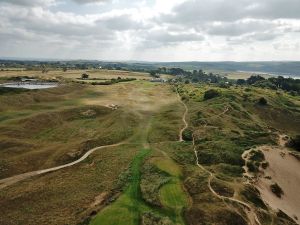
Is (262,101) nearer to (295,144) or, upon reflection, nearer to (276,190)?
(295,144)

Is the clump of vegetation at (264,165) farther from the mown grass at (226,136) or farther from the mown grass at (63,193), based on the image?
the mown grass at (63,193)

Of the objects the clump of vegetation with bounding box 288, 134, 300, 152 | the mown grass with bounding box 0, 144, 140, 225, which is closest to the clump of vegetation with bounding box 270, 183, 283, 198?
the clump of vegetation with bounding box 288, 134, 300, 152

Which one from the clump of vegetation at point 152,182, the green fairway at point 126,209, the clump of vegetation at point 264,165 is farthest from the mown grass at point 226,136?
the green fairway at point 126,209

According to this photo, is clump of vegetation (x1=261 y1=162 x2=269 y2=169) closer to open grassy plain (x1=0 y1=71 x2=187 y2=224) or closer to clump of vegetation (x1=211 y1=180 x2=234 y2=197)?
clump of vegetation (x1=211 y1=180 x2=234 y2=197)

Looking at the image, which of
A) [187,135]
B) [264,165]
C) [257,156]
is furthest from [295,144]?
[187,135]

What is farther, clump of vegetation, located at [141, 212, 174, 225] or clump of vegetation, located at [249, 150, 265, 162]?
clump of vegetation, located at [249, 150, 265, 162]

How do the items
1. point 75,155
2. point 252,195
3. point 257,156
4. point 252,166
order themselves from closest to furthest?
point 252,195
point 75,155
point 252,166
point 257,156

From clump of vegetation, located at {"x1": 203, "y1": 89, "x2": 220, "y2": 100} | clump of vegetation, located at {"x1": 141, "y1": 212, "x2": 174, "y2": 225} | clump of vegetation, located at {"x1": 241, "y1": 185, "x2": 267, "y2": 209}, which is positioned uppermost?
clump of vegetation, located at {"x1": 203, "y1": 89, "x2": 220, "y2": 100}

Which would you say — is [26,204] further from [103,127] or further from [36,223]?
[103,127]

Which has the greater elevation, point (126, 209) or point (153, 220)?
point (126, 209)
